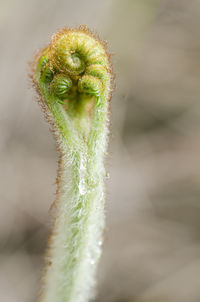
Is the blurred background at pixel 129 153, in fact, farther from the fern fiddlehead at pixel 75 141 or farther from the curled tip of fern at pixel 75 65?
the curled tip of fern at pixel 75 65

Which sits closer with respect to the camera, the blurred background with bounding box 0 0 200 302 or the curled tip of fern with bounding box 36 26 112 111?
the curled tip of fern with bounding box 36 26 112 111

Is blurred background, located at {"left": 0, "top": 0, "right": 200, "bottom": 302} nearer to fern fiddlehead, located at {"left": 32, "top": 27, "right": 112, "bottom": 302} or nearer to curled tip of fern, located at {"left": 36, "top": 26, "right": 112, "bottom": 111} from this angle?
fern fiddlehead, located at {"left": 32, "top": 27, "right": 112, "bottom": 302}

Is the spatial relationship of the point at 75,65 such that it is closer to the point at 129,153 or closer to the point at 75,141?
the point at 75,141

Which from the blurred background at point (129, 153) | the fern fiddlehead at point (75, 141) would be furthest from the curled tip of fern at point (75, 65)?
the blurred background at point (129, 153)

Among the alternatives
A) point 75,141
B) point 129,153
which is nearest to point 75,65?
point 75,141

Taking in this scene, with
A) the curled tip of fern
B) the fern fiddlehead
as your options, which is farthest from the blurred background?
the curled tip of fern

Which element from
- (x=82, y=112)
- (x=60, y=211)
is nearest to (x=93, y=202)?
(x=60, y=211)
